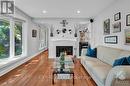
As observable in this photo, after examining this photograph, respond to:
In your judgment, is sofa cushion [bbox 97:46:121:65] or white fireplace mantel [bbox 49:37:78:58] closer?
sofa cushion [bbox 97:46:121:65]

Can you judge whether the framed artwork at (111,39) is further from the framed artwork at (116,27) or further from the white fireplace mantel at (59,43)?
the white fireplace mantel at (59,43)

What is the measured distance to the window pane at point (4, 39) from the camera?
5660mm

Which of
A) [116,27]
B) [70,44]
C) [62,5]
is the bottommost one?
[70,44]

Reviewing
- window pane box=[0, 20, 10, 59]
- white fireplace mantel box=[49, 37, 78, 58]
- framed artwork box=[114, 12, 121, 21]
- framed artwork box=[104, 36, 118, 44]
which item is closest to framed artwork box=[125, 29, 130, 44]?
framed artwork box=[114, 12, 121, 21]

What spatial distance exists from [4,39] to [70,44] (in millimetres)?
4285

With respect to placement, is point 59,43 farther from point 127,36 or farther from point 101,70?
point 101,70

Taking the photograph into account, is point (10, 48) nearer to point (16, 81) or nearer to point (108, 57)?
point (16, 81)

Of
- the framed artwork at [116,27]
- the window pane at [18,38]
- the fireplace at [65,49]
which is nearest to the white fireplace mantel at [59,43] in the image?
the fireplace at [65,49]

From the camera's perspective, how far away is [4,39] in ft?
19.3

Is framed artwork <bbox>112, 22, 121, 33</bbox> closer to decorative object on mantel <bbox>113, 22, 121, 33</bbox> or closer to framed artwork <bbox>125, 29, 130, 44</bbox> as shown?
decorative object on mantel <bbox>113, 22, 121, 33</bbox>

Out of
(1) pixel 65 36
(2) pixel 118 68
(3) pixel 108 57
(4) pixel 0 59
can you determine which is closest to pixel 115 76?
(2) pixel 118 68

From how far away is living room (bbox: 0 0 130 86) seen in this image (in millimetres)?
4156

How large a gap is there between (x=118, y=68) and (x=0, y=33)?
4.33 meters

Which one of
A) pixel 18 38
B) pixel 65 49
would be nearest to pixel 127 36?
pixel 18 38
